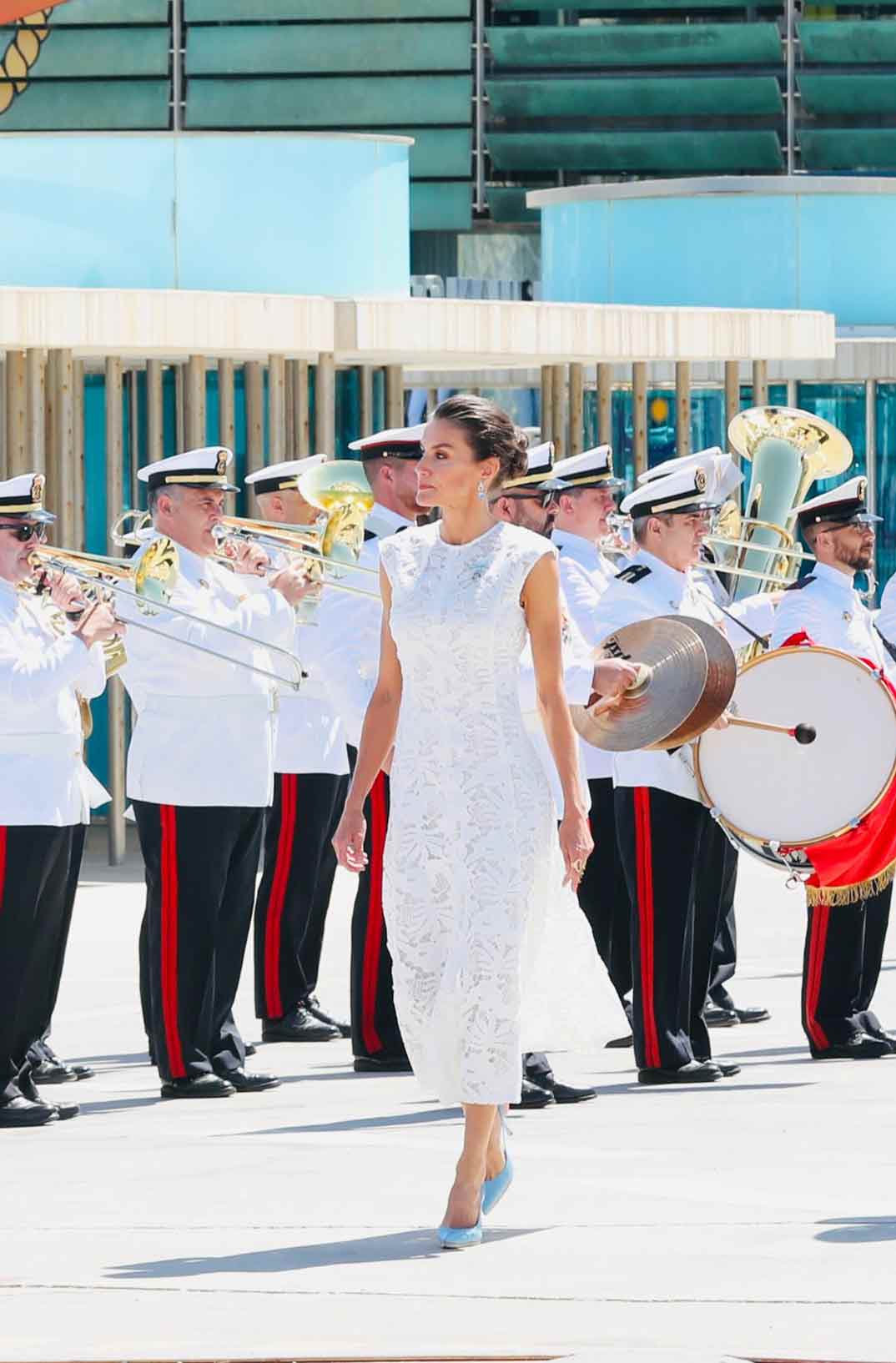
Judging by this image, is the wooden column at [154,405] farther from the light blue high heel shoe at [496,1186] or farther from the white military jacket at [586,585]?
the light blue high heel shoe at [496,1186]

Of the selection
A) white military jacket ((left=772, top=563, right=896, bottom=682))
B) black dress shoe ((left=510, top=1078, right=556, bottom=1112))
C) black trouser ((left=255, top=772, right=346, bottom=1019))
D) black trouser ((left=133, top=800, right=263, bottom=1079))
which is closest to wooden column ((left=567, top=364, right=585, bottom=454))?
black trouser ((left=255, top=772, right=346, bottom=1019))

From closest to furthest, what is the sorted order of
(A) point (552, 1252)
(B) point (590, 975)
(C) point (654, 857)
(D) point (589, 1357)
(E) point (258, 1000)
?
(D) point (589, 1357), (A) point (552, 1252), (B) point (590, 975), (C) point (654, 857), (E) point (258, 1000)

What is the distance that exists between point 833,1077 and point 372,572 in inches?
65.3

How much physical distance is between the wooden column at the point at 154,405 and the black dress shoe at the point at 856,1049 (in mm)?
6455

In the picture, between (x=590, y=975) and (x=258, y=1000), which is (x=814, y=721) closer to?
(x=590, y=975)

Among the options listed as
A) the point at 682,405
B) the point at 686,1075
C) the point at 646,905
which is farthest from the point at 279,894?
the point at 682,405

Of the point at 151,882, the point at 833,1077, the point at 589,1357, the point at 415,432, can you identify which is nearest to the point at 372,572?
the point at 415,432

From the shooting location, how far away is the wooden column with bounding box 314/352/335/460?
13.3 m

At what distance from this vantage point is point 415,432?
7.58m

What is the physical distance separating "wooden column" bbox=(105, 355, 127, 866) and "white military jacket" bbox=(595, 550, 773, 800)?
549 cm

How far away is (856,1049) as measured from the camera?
7.66 meters

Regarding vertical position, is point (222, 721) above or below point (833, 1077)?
above

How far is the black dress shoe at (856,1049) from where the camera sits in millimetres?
7668

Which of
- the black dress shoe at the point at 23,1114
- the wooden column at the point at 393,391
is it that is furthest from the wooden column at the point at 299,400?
the black dress shoe at the point at 23,1114
